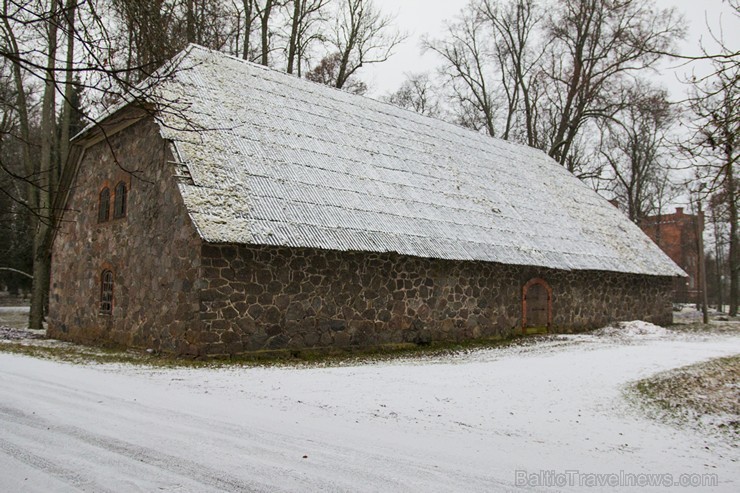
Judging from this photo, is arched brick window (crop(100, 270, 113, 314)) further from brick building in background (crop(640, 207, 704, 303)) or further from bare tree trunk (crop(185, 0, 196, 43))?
brick building in background (crop(640, 207, 704, 303))

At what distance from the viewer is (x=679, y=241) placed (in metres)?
44.7

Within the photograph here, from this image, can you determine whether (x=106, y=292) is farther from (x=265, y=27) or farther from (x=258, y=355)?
(x=265, y=27)

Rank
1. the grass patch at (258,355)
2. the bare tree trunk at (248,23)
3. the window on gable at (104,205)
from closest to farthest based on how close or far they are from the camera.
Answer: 1. the grass patch at (258,355)
2. the window on gable at (104,205)
3. the bare tree trunk at (248,23)

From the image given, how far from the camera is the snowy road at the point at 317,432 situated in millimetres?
4082

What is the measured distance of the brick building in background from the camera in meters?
37.9

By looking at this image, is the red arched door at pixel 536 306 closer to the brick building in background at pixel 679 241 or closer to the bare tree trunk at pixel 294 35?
the bare tree trunk at pixel 294 35

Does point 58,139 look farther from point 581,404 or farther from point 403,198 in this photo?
point 581,404

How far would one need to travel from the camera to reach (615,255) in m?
18.2

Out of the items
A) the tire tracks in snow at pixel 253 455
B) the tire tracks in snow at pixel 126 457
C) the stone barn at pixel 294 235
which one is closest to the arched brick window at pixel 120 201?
the stone barn at pixel 294 235

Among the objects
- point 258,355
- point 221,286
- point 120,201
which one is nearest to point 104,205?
point 120,201

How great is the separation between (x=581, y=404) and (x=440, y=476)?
3.42m

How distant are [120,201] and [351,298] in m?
5.38

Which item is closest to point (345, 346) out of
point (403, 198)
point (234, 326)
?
point (234, 326)

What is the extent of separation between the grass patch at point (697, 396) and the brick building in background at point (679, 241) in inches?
1079
